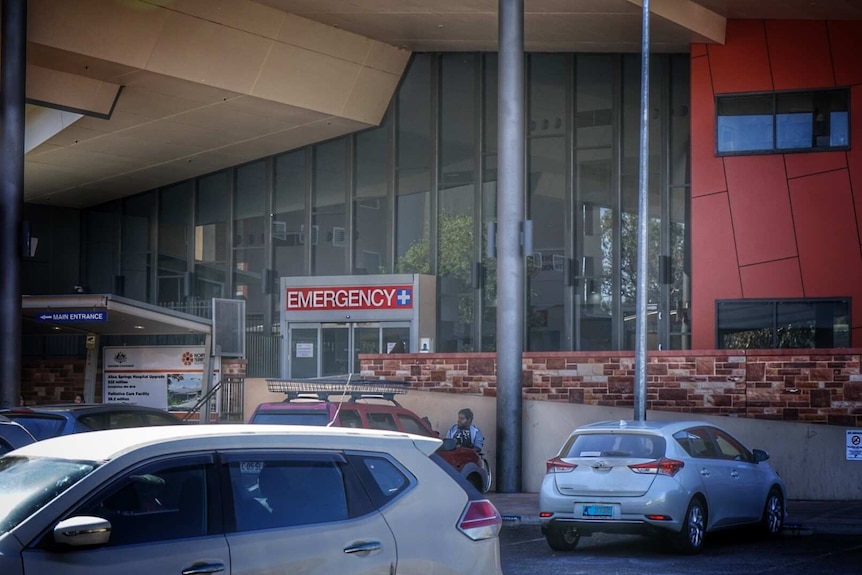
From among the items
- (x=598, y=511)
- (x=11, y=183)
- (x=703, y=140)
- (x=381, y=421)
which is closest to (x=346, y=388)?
(x=381, y=421)

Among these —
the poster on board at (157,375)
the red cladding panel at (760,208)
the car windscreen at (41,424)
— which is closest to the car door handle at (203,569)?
the car windscreen at (41,424)

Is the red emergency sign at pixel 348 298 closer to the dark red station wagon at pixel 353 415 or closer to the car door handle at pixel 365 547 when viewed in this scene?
the dark red station wagon at pixel 353 415

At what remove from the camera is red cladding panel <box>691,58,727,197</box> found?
24.6 m

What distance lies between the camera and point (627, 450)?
43.4 feet

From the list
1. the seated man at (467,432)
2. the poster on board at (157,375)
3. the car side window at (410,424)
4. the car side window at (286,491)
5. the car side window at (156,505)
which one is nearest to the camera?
the car side window at (156,505)

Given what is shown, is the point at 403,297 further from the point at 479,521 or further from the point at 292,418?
the point at 479,521

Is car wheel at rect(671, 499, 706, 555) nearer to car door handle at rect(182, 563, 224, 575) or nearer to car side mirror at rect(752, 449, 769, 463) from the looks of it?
car side mirror at rect(752, 449, 769, 463)

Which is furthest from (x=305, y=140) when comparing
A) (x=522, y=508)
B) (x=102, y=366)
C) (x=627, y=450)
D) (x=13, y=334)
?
(x=627, y=450)

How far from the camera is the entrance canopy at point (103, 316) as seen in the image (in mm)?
24734

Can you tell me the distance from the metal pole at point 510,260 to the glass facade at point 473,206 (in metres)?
6.60

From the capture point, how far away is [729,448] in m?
15.1

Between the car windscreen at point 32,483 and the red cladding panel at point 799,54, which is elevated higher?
the red cladding panel at point 799,54

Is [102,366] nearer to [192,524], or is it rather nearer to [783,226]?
[783,226]

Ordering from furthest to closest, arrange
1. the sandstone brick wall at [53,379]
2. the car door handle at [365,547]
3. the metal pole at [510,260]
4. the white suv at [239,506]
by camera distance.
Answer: the sandstone brick wall at [53,379]
the metal pole at [510,260]
the car door handle at [365,547]
the white suv at [239,506]
